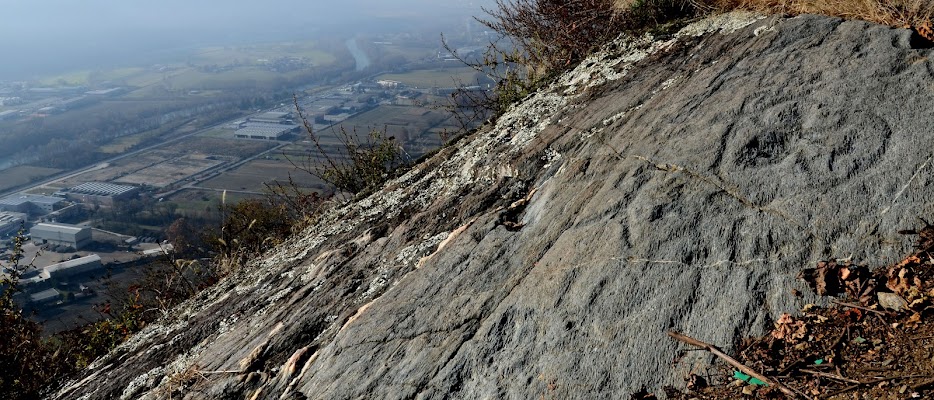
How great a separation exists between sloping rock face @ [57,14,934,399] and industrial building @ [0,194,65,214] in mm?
28938

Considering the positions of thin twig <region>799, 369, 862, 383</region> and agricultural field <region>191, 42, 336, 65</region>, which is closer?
thin twig <region>799, 369, 862, 383</region>

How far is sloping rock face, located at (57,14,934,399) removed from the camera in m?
3.14

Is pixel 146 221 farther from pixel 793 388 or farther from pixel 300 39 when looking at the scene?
pixel 300 39

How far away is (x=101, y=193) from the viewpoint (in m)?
31.3

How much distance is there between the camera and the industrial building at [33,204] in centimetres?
2942

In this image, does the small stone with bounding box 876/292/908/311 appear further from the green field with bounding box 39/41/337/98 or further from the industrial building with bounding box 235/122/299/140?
the green field with bounding box 39/41/337/98

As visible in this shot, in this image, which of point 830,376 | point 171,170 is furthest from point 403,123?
point 830,376

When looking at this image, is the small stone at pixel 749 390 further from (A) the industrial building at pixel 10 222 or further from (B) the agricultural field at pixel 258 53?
(B) the agricultural field at pixel 258 53

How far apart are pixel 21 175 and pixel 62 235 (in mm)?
17356

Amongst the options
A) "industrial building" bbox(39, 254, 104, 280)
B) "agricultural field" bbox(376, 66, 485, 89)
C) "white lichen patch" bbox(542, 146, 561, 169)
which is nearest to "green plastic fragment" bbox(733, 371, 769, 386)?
"white lichen patch" bbox(542, 146, 561, 169)

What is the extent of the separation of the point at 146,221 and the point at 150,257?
1050cm

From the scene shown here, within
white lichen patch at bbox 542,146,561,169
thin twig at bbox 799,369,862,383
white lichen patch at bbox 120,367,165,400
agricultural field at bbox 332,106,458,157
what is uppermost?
white lichen patch at bbox 542,146,561,169

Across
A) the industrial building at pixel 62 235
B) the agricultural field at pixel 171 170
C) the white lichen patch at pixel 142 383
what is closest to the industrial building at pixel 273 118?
the agricultural field at pixel 171 170

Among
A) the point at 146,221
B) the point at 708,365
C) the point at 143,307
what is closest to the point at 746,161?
the point at 708,365
